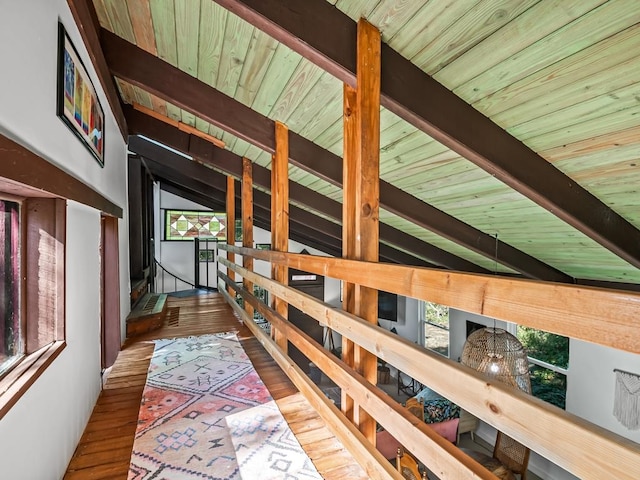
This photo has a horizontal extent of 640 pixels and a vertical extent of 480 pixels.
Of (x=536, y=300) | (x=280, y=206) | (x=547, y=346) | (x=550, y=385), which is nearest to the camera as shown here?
(x=536, y=300)

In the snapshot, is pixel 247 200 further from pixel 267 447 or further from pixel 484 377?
pixel 484 377

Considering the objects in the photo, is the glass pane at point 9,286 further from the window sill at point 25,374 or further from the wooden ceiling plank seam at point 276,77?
the wooden ceiling plank seam at point 276,77

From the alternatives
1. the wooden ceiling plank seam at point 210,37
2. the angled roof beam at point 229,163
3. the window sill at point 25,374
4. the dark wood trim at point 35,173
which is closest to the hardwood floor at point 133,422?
the window sill at point 25,374

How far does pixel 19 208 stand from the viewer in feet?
4.78

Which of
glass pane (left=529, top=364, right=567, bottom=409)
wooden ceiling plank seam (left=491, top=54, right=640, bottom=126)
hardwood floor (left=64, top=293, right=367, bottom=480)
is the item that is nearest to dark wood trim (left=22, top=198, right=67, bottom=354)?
hardwood floor (left=64, top=293, right=367, bottom=480)

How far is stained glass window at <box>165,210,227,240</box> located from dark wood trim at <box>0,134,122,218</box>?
287 inches

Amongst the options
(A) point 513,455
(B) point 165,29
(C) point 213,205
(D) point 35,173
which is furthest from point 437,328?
(D) point 35,173

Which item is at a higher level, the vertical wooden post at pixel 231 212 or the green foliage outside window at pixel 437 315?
the vertical wooden post at pixel 231 212

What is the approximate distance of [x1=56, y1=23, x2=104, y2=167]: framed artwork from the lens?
5.20ft

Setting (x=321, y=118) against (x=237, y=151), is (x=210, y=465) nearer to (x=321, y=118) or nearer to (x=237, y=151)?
(x=321, y=118)

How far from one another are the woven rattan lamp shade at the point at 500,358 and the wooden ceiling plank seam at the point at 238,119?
3.60ft

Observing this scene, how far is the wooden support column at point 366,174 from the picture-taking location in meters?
1.54

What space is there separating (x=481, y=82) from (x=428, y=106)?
0.82 feet

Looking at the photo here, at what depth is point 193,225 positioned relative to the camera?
29.6 feet
